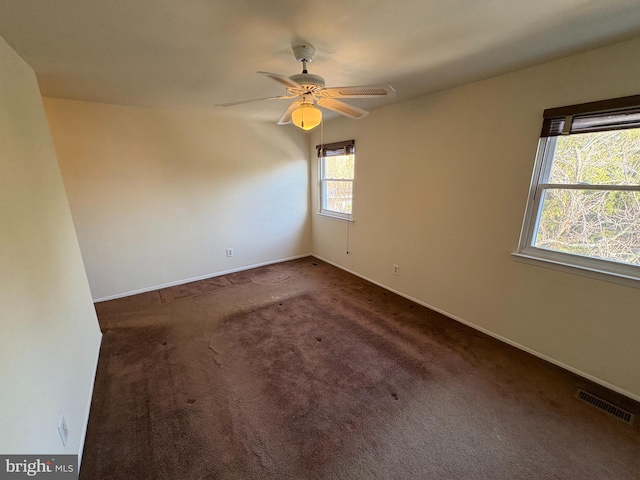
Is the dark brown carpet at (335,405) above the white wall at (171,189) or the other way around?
the other way around

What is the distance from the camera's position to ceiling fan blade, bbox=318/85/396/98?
59.3 inches

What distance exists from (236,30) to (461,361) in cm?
284

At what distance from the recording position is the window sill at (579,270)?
172 cm

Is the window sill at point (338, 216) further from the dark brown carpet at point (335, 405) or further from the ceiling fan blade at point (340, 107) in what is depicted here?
the ceiling fan blade at point (340, 107)

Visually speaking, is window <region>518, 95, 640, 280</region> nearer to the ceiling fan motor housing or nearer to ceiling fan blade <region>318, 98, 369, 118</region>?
ceiling fan blade <region>318, 98, 369, 118</region>

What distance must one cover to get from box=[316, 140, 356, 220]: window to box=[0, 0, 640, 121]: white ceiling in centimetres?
155

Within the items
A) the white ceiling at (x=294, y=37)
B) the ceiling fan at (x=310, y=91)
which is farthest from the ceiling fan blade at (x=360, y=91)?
the white ceiling at (x=294, y=37)

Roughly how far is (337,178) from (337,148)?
18.5 inches

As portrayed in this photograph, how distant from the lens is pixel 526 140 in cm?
203

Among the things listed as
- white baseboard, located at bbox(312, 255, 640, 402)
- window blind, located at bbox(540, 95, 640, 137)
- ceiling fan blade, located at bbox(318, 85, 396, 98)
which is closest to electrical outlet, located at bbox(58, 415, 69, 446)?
ceiling fan blade, located at bbox(318, 85, 396, 98)

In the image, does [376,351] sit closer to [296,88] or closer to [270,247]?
[296,88]

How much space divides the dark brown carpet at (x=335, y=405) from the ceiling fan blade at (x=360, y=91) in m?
2.01

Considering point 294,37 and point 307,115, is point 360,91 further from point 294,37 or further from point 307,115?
point 294,37

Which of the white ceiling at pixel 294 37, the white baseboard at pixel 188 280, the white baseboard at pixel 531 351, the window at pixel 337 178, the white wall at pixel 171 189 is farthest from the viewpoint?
the window at pixel 337 178
